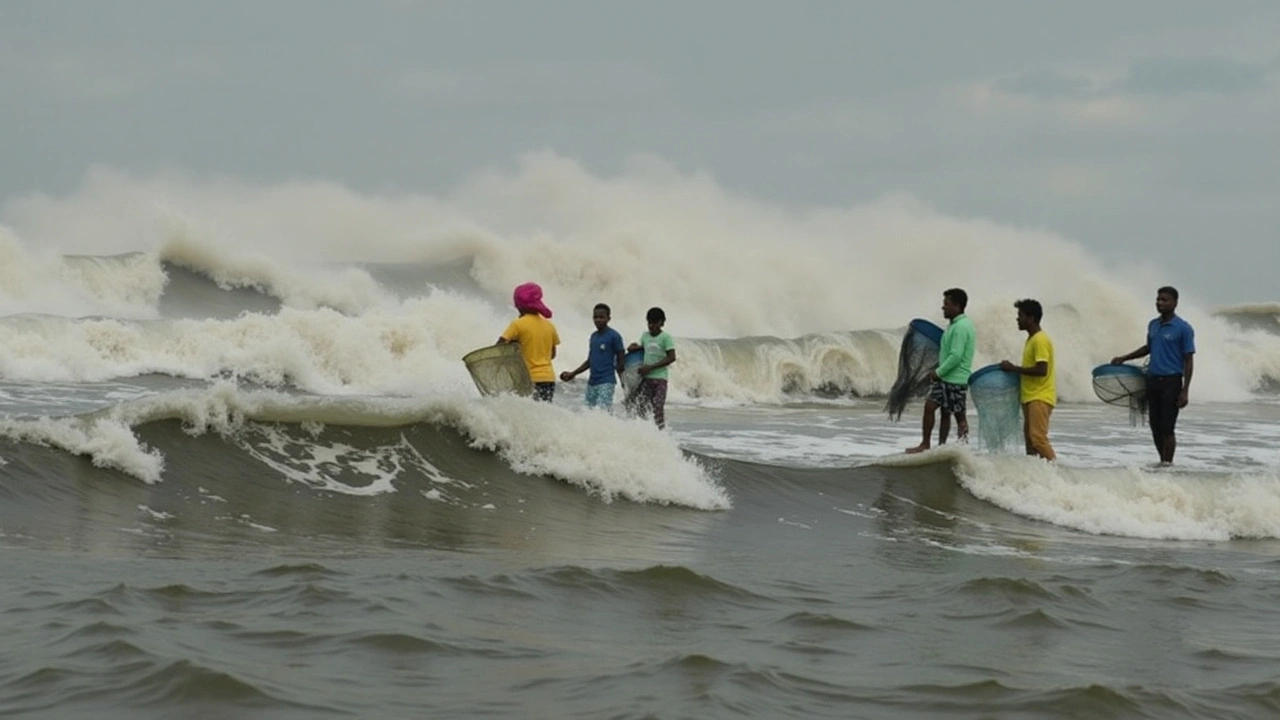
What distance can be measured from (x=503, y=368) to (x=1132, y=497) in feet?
15.1

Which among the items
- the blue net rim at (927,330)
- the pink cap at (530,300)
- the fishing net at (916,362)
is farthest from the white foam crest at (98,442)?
the blue net rim at (927,330)

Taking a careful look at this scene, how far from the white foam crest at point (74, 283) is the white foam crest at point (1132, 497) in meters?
22.6

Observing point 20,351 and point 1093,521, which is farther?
point 20,351

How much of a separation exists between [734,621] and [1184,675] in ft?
5.32

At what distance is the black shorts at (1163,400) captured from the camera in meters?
12.4

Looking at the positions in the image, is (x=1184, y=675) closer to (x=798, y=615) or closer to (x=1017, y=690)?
(x=1017, y=690)

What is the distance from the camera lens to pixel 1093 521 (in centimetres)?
1059

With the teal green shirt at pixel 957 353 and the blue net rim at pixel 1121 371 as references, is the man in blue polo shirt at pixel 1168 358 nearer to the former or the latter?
the blue net rim at pixel 1121 371

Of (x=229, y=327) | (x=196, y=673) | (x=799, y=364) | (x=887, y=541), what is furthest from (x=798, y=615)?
(x=799, y=364)

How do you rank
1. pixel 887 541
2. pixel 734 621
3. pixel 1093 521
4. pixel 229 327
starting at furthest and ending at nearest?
pixel 229 327 → pixel 1093 521 → pixel 887 541 → pixel 734 621

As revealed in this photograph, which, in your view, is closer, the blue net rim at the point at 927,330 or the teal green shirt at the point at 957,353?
the teal green shirt at the point at 957,353

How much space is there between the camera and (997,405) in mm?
11969

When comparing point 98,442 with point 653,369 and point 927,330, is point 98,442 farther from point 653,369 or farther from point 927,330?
point 927,330

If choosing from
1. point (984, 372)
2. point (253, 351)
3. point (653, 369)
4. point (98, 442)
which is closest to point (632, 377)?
point (653, 369)
